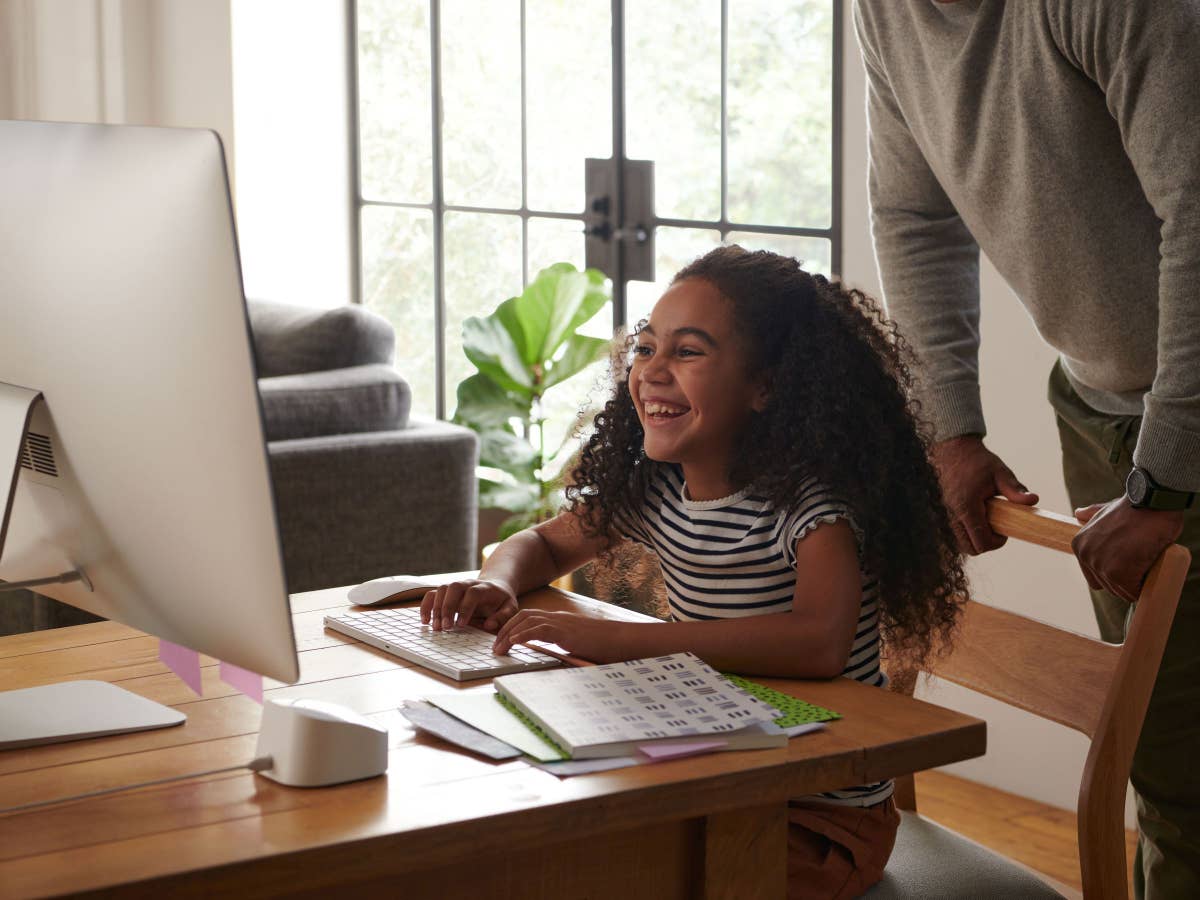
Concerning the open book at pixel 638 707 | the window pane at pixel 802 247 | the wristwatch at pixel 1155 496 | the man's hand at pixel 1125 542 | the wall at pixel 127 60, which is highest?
the wall at pixel 127 60

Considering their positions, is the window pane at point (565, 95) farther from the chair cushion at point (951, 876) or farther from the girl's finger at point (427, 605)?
the chair cushion at point (951, 876)

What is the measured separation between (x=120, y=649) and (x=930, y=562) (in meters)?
0.78

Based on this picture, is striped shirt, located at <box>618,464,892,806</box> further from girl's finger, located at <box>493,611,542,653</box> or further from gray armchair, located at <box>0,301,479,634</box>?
gray armchair, located at <box>0,301,479,634</box>

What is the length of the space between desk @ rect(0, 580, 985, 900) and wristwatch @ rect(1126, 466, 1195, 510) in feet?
1.39

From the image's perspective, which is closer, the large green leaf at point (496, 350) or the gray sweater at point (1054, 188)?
the gray sweater at point (1054, 188)

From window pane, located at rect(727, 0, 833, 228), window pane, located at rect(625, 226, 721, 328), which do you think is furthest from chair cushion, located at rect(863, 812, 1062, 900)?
window pane, located at rect(625, 226, 721, 328)

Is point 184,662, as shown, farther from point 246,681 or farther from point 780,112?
point 780,112

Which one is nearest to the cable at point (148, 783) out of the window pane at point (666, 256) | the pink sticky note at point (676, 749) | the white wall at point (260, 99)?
the pink sticky note at point (676, 749)

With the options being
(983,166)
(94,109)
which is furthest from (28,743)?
(94,109)

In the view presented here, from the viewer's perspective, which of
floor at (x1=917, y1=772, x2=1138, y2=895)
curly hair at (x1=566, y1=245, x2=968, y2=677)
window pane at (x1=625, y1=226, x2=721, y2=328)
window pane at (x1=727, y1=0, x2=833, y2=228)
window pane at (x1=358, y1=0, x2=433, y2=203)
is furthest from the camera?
window pane at (x1=358, y1=0, x2=433, y2=203)

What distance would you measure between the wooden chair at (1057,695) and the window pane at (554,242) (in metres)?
2.68

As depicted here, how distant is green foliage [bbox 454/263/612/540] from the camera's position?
12.1 feet

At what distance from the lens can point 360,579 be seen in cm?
334

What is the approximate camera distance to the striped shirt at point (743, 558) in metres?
1.42
